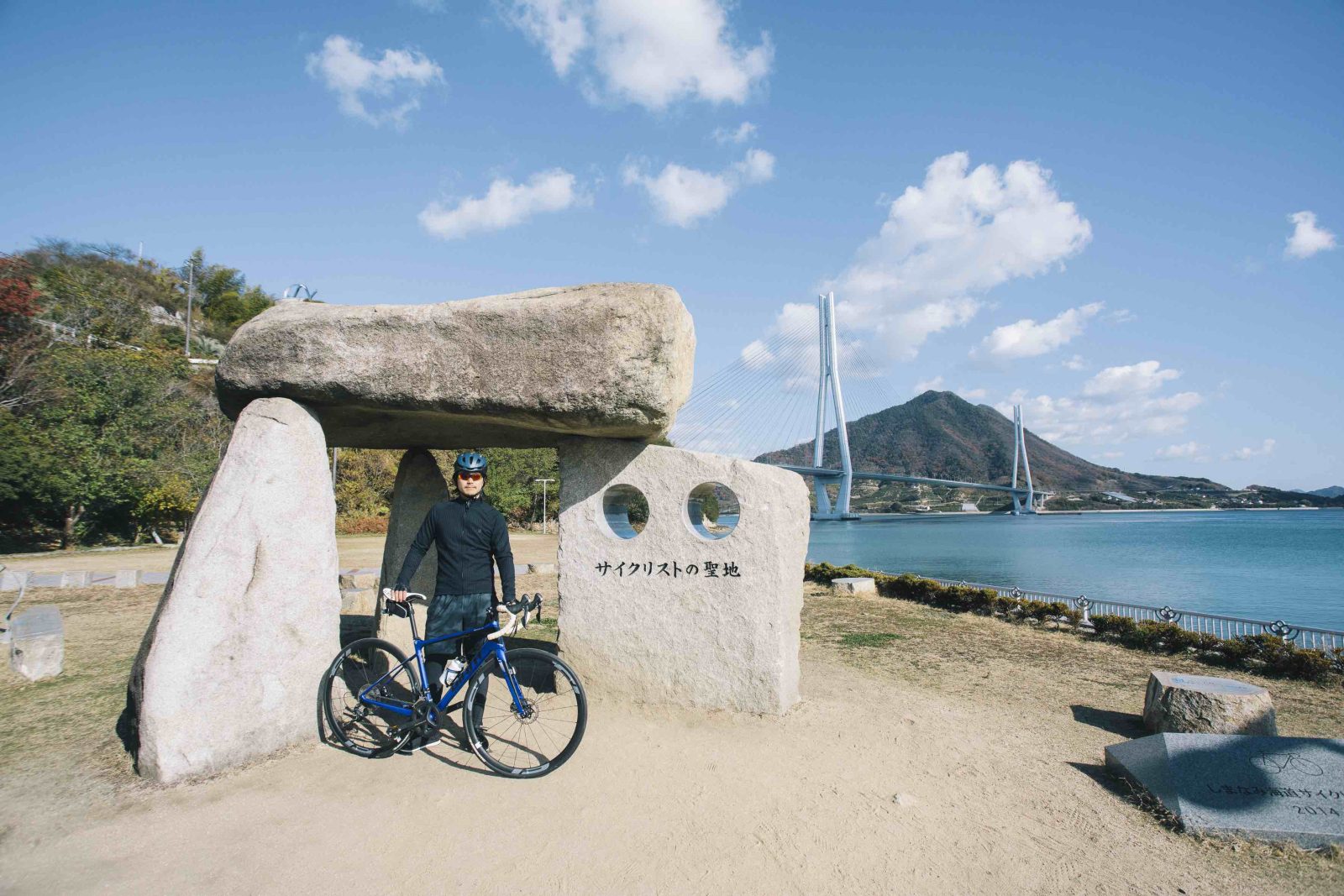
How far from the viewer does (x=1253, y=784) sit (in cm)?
308

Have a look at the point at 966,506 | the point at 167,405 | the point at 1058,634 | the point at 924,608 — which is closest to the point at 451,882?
the point at 1058,634

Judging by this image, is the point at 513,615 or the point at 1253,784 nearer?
the point at 1253,784

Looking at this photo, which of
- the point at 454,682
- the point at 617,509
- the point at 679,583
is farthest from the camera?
the point at 617,509

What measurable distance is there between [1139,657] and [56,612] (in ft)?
33.2

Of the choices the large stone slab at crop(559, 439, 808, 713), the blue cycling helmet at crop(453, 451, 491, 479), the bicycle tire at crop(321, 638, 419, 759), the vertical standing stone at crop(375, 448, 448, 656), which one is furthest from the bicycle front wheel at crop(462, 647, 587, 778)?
the vertical standing stone at crop(375, 448, 448, 656)

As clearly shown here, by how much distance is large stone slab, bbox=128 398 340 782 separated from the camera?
3373 mm

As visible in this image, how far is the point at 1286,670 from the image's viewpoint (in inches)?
249

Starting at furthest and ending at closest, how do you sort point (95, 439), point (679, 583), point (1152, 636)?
point (95, 439) → point (1152, 636) → point (679, 583)

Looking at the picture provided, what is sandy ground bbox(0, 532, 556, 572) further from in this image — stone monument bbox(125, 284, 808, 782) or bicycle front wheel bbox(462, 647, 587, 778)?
stone monument bbox(125, 284, 808, 782)

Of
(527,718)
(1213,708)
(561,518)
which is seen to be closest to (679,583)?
(561,518)

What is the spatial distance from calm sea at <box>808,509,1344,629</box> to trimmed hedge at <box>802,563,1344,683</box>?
25.0 ft

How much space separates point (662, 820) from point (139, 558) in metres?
16.1

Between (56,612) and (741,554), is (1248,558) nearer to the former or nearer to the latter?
(741,554)

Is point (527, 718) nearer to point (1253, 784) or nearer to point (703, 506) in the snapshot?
point (703, 506)
